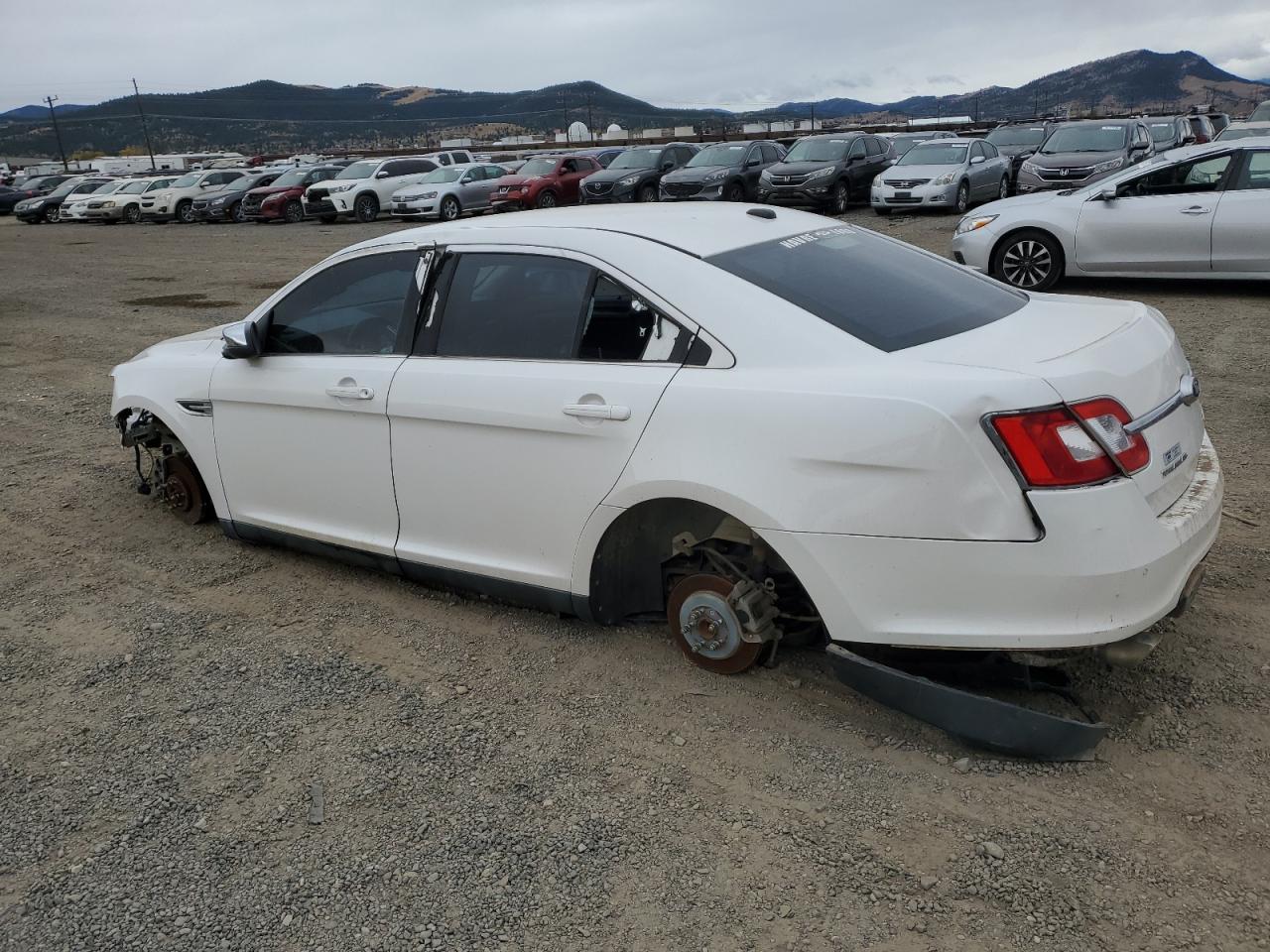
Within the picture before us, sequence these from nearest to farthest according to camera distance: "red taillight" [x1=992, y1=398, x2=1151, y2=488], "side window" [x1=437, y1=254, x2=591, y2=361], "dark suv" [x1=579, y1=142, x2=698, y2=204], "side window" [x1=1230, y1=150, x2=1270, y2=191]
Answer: "red taillight" [x1=992, y1=398, x2=1151, y2=488] < "side window" [x1=437, y1=254, x2=591, y2=361] < "side window" [x1=1230, y1=150, x2=1270, y2=191] < "dark suv" [x1=579, y1=142, x2=698, y2=204]

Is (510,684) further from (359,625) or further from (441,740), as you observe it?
(359,625)

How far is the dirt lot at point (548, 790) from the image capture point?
8.30 feet

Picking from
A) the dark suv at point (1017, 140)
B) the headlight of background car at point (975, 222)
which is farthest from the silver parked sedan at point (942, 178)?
the headlight of background car at point (975, 222)

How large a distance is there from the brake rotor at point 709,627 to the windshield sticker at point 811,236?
4.04 feet

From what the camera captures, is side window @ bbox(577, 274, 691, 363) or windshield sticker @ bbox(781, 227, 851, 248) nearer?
side window @ bbox(577, 274, 691, 363)

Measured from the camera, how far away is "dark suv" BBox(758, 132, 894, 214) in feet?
67.6

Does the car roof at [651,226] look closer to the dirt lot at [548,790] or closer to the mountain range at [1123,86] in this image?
the dirt lot at [548,790]

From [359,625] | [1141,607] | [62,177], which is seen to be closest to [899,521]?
[1141,607]

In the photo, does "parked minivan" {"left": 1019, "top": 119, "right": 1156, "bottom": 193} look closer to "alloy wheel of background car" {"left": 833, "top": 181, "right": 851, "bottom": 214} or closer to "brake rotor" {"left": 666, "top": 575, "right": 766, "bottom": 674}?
"alloy wheel of background car" {"left": 833, "top": 181, "right": 851, "bottom": 214}

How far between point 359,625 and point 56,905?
5.23 feet

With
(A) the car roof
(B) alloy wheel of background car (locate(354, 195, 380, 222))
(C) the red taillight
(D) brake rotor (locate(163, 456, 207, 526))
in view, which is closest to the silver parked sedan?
(B) alloy wheel of background car (locate(354, 195, 380, 222))

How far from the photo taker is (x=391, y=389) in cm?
391

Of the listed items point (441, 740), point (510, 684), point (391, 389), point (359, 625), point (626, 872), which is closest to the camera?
point (626, 872)

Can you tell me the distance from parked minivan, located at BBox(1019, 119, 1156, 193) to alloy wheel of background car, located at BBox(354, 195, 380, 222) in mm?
16848
